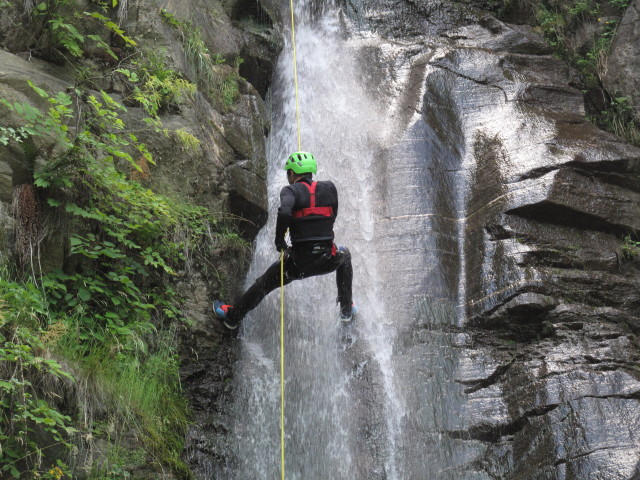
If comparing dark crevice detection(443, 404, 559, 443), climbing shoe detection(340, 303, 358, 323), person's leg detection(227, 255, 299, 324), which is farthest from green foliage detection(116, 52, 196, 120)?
dark crevice detection(443, 404, 559, 443)

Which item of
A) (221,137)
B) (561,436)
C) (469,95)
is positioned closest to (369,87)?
(469,95)

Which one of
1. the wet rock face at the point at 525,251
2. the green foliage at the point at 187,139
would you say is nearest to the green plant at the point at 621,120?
the wet rock face at the point at 525,251

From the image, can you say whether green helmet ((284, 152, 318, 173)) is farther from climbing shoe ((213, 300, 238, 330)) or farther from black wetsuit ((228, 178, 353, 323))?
climbing shoe ((213, 300, 238, 330))

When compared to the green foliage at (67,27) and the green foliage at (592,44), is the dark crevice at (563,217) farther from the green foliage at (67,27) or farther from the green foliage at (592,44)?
the green foliage at (67,27)

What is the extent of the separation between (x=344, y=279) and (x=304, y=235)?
90 centimetres

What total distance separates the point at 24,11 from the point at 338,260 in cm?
403

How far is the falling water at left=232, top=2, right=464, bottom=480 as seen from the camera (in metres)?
6.39

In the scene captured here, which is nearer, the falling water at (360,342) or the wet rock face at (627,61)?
the falling water at (360,342)

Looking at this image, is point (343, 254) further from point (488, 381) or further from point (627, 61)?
point (627, 61)

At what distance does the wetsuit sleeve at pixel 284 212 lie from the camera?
6.09 m

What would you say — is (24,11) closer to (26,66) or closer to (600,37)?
(26,66)

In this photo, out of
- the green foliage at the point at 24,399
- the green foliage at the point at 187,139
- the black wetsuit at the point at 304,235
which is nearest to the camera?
the green foliage at the point at 24,399

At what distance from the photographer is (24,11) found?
20.6 feet

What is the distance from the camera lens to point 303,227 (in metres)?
6.30
